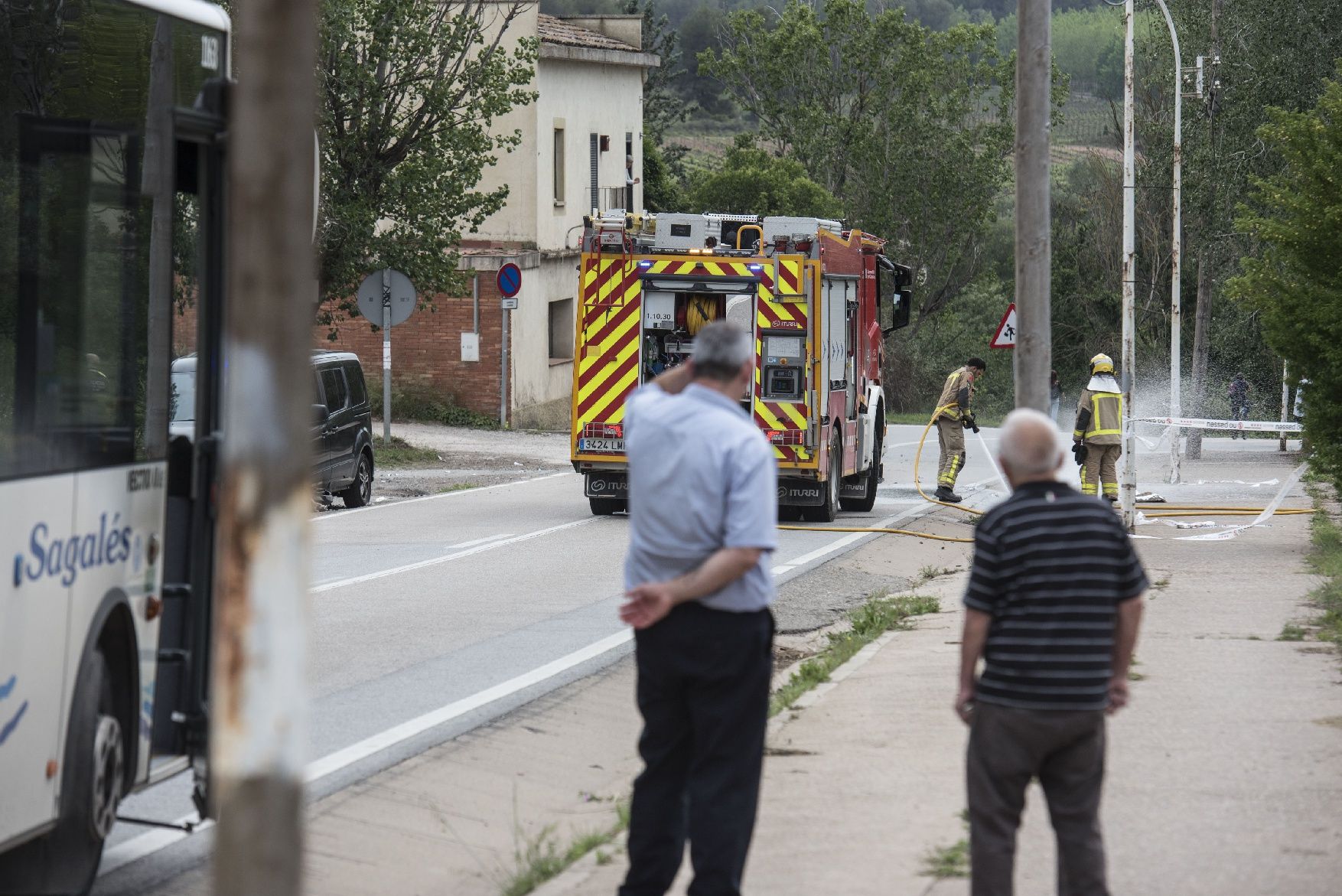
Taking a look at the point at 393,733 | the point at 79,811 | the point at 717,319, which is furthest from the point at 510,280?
the point at 79,811

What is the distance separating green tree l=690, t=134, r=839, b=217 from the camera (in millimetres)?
50531

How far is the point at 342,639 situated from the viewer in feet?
37.9

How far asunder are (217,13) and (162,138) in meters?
0.96

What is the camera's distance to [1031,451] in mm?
4895

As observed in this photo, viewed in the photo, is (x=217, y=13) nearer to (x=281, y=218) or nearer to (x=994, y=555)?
(x=994, y=555)

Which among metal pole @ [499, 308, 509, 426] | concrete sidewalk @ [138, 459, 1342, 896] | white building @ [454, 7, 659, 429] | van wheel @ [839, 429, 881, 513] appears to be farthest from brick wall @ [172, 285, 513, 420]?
concrete sidewalk @ [138, 459, 1342, 896]

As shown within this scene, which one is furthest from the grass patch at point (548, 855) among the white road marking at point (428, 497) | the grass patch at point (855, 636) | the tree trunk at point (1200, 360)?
the tree trunk at point (1200, 360)

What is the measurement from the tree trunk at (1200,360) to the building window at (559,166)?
14.2 m

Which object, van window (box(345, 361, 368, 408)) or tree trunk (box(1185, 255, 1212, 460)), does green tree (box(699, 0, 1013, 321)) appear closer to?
tree trunk (box(1185, 255, 1212, 460))

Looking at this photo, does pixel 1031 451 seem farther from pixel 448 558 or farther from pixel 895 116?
pixel 895 116

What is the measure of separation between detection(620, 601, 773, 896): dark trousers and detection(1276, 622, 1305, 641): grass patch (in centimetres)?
654

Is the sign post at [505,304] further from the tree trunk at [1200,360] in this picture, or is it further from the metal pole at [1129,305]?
the metal pole at [1129,305]

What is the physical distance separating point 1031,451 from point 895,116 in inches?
2210

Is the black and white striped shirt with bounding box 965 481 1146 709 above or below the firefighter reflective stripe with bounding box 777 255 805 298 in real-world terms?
below
